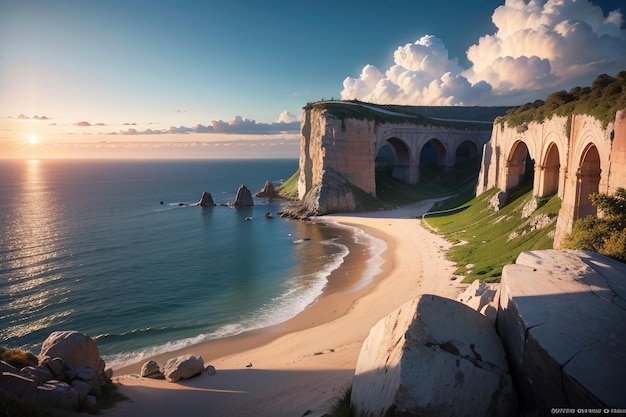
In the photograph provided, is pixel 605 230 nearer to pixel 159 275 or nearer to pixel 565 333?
pixel 565 333

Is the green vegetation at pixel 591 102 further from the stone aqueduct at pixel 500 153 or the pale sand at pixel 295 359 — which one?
the pale sand at pixel 295 359

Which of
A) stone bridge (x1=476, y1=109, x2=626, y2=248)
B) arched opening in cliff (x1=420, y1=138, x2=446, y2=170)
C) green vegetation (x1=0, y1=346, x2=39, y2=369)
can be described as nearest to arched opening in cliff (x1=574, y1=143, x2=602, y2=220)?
stone bridge (x1=476, y1=109, x2=626, y2=248)

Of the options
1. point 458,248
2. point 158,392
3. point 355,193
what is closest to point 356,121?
point 355,193

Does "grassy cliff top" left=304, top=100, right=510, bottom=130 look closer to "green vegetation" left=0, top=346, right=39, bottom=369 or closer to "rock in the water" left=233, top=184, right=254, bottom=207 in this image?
"rock in the water" left=233, top=184, right=254, bottom=207

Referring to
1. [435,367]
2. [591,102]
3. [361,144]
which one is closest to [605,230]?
[591,102]

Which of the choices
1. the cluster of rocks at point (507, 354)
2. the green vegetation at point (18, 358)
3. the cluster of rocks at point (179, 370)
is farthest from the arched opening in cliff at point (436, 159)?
the green vegetation at point (18, 358)

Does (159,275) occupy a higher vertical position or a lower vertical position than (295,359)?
lower
